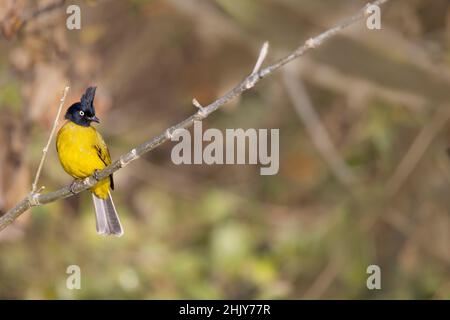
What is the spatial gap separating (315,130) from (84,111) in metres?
3.96

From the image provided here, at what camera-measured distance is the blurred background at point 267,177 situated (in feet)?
22.2

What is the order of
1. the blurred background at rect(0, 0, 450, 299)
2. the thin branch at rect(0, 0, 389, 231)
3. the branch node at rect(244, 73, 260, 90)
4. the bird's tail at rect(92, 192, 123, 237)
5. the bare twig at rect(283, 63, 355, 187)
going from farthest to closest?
the bare twig at rect(283, 63, 355, 187) < the blurred background at rect(0, 0, 450, 299) < the bird's tail at rect(92, 192, 123, 237) < the branch node at rect(244, 73, 260, 90) < the thin branch at rect(0, 0, 389, 231)

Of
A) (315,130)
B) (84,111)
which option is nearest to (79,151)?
(84,111)

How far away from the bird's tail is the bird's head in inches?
17.8

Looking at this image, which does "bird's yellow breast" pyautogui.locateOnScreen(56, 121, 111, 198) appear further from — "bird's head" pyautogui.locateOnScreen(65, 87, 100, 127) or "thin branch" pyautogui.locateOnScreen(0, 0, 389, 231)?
"thin branch" pyautogui.locateOnScreen(0, 0, 389, 231)

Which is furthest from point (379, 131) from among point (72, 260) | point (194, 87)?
point (72, 260)

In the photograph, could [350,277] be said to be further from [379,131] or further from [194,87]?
[194,87]

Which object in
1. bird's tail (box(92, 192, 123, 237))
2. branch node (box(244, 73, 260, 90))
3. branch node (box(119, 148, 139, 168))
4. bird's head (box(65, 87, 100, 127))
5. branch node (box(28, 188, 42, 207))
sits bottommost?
branch node (box(28, 188, 42, 207))

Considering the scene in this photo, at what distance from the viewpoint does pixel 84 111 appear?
11.6 feet

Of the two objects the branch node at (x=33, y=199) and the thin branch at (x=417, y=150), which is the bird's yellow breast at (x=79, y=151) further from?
the thin branch at (x=417, y=150)

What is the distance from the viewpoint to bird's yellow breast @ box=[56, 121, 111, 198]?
11.8 feet

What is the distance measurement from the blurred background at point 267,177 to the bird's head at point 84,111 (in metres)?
2.00

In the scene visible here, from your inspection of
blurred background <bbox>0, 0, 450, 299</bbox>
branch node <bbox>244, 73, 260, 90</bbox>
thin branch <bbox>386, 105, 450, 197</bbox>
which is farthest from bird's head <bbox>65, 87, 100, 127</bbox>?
thin branch <bbox>386, 105, 450, 197</bbox>
